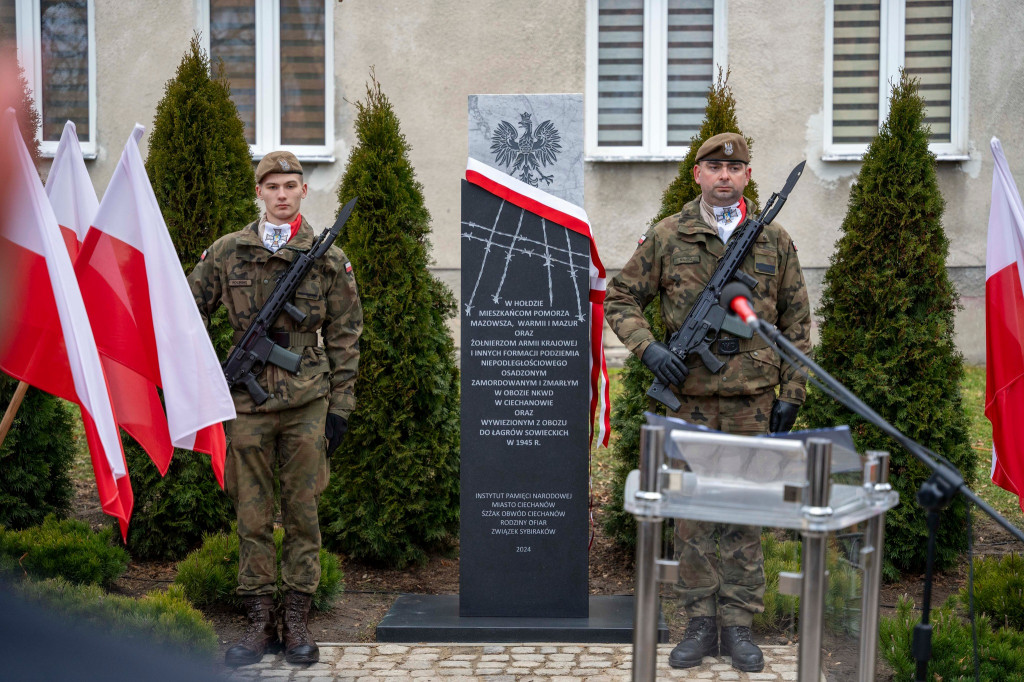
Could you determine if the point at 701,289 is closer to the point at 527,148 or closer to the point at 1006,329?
the point at 527,148

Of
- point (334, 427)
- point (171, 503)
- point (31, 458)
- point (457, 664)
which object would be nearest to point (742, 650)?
point (457, 664)

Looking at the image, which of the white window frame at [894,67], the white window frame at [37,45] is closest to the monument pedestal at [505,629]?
the white window frame at [894,67]

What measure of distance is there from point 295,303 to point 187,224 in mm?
1593

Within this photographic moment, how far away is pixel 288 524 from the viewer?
190 inches

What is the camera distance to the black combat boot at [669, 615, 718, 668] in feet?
9.66

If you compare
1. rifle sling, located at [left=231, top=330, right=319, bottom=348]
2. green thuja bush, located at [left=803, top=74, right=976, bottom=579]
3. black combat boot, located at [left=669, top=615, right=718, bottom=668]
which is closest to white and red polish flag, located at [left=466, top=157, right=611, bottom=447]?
rifle sling, located at [left=231, top=330, right=319, bottom=348]

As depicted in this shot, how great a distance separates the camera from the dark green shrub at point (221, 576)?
5.31m

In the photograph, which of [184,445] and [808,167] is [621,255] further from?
[184,445]

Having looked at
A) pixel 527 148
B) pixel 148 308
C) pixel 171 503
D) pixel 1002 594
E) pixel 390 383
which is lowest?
pixel 1002 594

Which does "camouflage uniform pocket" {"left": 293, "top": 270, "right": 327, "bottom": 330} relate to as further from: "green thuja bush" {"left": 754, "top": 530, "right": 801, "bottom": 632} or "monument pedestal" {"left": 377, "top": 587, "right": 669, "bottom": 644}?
"green thuja bush" {"left": 754, "top": 530, "right": 801, "bottom": 632}

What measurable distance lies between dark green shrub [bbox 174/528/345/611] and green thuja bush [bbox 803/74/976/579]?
2.76 meters

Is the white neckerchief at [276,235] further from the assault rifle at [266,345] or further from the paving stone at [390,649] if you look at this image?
the paving stone at [390,649]

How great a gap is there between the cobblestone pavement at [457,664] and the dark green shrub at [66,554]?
1193mm

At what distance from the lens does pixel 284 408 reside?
4727 mm
